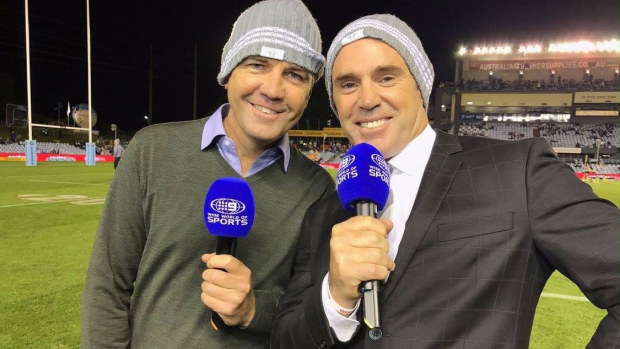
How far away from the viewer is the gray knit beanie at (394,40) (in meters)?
1.86

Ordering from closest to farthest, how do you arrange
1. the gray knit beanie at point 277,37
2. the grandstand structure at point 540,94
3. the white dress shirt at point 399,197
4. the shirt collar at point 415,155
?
the white dress shirt at point 399,197
the shirt collar at point 415,155
the gray knit beanie at point 277,37
the grandstand structure at point 540,94

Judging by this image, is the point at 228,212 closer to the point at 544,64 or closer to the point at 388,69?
the point at 388,69

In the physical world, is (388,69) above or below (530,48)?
below

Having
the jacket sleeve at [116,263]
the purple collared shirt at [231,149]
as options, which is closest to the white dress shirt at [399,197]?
the purple collared shirt at [231,149]

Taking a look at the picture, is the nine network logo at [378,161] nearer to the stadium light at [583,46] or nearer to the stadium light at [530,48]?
the stadium light at [530,48]

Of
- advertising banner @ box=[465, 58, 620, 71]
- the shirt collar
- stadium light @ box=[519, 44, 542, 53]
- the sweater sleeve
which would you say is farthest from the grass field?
advertising banner @ box=[465, 58, 620, 71]

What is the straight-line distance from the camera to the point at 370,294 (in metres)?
1.24

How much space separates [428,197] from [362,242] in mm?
465

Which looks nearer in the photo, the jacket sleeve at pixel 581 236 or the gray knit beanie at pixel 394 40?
the jacket sleeve at pixel 581 236

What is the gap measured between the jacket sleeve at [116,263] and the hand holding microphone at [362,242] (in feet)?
3.25

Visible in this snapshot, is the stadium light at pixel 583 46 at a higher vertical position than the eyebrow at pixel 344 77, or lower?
higher

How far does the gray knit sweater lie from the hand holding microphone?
1.97 feet

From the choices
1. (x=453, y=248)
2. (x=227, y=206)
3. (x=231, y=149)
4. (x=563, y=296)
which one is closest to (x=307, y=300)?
(x=227, y=206)

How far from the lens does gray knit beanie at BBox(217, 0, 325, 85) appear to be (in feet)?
6.55
